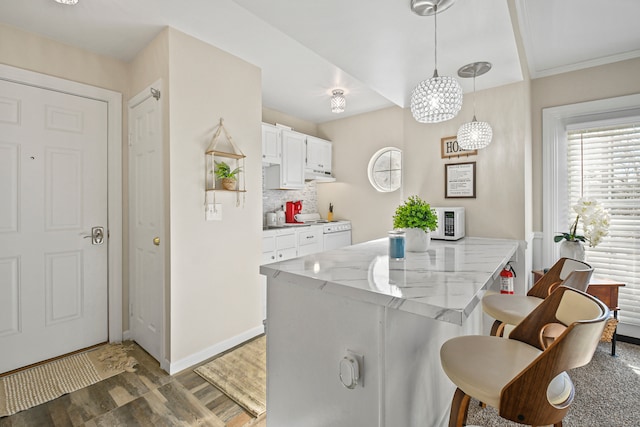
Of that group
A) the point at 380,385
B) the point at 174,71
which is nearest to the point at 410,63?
the point at 174,71

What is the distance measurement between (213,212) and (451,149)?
2156 millimetres

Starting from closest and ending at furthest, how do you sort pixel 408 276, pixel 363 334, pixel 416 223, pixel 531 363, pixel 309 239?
1. pixel 531 363
2. pixel 363 334
3. pixel 408 276
4. pixel 416 223
5. pixel 309 239

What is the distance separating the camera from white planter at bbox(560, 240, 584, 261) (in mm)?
2418

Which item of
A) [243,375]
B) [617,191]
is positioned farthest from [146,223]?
[617,191]

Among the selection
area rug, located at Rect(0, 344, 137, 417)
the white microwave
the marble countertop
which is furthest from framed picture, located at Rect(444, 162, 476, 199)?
area rug, located at Rect(0, 344, 137, 417)

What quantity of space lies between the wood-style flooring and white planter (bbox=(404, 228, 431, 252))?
4.34ft

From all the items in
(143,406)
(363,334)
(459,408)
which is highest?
(363,334)

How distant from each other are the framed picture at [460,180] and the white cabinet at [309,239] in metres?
1.63

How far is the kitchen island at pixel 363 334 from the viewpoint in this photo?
1004 millimetres

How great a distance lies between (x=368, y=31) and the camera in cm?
175

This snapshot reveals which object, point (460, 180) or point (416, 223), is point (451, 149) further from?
point (416, 223)

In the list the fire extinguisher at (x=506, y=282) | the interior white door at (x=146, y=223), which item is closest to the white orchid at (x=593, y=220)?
the fire extinguisher at (x=506, y=282)

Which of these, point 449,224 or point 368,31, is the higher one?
point 368,31

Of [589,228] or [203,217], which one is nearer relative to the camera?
[203,217]
